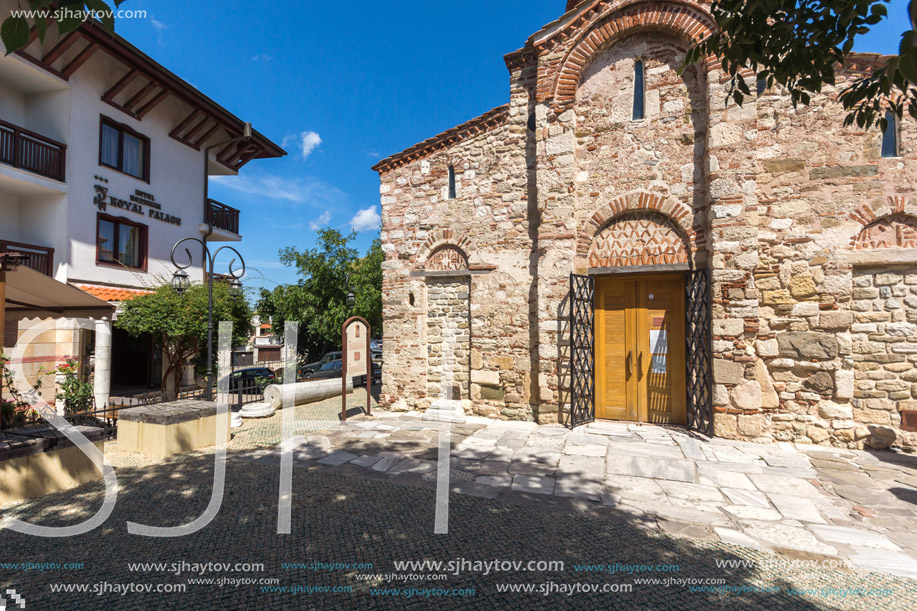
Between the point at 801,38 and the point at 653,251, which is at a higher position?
the point at 801,38

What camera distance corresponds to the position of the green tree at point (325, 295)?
16875 millimetres

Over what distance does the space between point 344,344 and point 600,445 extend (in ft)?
16.2

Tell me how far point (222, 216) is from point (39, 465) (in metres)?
13.4

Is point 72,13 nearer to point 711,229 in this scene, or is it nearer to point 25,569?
point 25,569

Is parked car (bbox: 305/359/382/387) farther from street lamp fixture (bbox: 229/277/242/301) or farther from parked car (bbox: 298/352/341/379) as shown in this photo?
street lamp fixture (bbox: 229/277/242/301)

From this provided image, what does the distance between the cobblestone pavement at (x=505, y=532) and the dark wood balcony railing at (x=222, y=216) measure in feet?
38.5

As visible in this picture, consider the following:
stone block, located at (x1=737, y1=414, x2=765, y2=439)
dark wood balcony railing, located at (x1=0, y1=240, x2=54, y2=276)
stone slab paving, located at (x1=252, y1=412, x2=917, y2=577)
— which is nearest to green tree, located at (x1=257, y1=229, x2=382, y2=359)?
dark wood balcony railing, located at (x1=0, y1=240, x2=54, y2=276)

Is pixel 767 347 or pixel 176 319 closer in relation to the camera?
pixel 767 347

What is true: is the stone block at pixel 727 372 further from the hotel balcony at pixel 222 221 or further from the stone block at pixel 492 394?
the hotel balcony at pixel 222 221

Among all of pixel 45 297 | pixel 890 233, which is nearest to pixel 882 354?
pixel 890 233

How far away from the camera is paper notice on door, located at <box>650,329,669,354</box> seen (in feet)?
22.9

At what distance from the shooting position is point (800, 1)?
294 cm

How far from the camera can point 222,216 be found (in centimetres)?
1589

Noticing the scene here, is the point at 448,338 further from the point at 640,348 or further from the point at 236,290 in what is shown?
the point at 236,290
